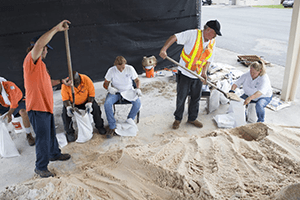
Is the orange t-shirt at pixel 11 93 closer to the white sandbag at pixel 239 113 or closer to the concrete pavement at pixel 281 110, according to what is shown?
the white sandbag at pixel 239 113

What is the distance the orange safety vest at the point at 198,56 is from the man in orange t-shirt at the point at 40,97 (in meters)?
1.86

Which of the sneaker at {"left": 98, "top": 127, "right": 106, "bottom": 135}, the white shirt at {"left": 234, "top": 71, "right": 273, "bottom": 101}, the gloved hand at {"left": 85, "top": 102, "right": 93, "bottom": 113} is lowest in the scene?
the sneaker at {"left": 98, "top": 127, "right": 106, "bottom": 135}

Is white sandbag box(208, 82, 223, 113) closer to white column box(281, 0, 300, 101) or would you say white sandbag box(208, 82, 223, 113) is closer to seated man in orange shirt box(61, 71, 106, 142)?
white column box(281, 0, 300, 101)

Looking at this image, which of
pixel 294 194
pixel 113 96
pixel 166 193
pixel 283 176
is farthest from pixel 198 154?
pixel 113 96

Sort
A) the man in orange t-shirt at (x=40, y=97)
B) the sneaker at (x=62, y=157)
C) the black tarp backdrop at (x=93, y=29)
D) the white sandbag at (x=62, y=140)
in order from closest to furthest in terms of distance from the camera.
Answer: the man in orange t-shirt at (x=40, y=97) < the sneaker at (x=62, y=157) < the white sandbag at (x=62, y=140) < the black tarp backdrop at (x=93, y=29)

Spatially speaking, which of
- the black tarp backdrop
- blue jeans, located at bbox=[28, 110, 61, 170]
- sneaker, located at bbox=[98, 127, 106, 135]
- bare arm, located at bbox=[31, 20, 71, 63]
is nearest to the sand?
blue jeans, located at bbox=[28, 110, 61, 170]

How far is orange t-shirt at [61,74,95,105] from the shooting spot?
3521 mm

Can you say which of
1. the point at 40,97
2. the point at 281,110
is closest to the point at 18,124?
the point at 40,97

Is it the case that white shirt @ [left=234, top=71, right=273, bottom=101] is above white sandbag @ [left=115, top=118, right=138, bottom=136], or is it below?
above

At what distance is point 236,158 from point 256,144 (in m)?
0.39

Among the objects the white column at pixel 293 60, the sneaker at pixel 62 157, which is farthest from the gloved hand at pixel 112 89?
the white column at pixel 293 60

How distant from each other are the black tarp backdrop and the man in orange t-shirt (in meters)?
2.62

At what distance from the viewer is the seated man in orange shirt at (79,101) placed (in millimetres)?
3514

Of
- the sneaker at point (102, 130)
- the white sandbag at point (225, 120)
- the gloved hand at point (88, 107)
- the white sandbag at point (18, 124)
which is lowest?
the sneaker at point (102, 130)
